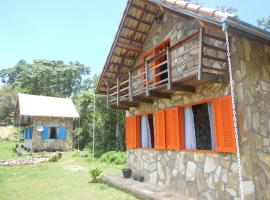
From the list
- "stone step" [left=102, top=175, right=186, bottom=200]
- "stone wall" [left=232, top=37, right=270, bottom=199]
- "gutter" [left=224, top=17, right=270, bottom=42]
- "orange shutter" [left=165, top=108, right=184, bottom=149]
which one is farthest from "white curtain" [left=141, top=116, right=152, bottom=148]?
"gutter" [left=224, top=17, right=270, bottom=42]

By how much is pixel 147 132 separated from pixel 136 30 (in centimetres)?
445

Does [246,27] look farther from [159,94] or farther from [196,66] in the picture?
[159,94]

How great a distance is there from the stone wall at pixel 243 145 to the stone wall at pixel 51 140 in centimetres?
2027

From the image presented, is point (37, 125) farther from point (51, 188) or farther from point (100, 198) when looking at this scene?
point (100, 198)

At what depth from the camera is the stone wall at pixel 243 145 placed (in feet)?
20.2

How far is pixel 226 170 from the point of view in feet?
21.0

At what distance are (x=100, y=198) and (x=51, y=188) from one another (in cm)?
279

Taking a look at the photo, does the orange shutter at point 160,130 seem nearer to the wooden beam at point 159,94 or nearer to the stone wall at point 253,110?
the wooden beam at point 159,94

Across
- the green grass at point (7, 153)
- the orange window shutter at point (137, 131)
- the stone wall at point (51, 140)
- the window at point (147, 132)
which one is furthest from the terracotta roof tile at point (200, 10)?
the stone wall at point (51, 140)

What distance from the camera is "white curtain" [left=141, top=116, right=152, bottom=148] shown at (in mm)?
10360

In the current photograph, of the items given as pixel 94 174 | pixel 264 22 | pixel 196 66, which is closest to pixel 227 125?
pixel 196 66

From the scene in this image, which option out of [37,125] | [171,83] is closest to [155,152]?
[171,83]

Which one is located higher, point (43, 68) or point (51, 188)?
point (43, 68)

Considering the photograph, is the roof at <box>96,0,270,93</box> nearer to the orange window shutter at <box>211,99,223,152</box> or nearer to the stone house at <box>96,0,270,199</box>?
the stone house at <box>96,0,270,199</box>
